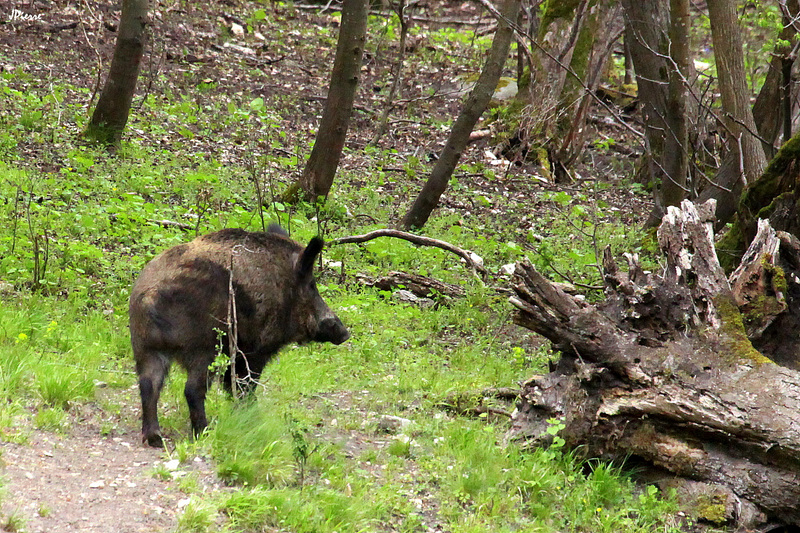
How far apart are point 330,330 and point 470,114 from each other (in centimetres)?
601

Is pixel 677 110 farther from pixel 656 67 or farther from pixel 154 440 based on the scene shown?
pixel 154 440

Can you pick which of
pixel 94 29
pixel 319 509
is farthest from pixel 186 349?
pixel 94 29

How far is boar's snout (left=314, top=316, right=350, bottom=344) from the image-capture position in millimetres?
6340

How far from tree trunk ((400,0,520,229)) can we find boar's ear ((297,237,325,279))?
5894 millimetres

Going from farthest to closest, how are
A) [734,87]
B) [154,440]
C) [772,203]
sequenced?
[734,87] → [772,203] → [154,440]

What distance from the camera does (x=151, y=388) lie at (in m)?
5.24

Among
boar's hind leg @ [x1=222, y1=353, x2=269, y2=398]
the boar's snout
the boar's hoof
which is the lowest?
the boar's hoof

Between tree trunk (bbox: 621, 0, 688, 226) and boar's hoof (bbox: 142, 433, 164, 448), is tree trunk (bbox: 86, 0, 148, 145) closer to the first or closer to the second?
tree trunk (bbox: 621, 0, 688, 226)

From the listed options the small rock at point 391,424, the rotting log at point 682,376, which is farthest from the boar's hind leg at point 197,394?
the rotting log at point 682,376

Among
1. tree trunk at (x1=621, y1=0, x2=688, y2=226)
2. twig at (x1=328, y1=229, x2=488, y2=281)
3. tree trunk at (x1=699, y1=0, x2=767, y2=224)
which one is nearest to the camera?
tree trunk at (x1=699, y1=0, x2=767, y2=224)

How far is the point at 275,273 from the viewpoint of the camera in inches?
236

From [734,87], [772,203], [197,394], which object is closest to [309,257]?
[197,394]

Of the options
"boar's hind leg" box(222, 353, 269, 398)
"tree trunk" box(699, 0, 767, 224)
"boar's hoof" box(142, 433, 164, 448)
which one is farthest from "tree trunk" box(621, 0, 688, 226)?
"boar's hoof" box(142, 433, 164, 448)

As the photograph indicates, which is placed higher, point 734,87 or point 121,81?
point 734,87
